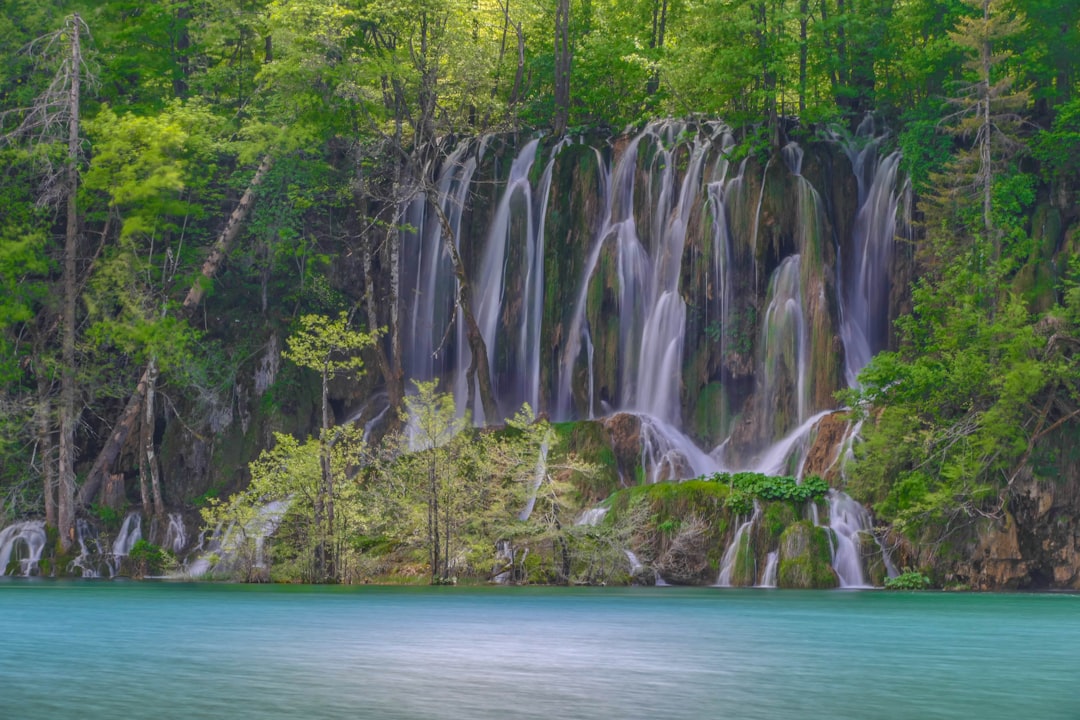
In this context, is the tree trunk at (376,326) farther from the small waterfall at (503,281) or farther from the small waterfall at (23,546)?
the small waterfall at (23,546)

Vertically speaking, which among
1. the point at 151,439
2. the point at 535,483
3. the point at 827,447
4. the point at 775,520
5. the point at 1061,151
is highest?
the point at 1061,151

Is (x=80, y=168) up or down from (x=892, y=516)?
up

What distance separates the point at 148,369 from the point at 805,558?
2043 cm

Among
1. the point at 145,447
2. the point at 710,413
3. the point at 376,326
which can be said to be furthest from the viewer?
the point at 376,326

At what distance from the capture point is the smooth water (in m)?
6.59

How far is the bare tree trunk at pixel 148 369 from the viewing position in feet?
123

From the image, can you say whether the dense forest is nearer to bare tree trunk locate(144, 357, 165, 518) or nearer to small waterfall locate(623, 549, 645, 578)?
bare tree trunk locate(144, 357, 165, 518)

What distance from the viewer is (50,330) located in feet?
125

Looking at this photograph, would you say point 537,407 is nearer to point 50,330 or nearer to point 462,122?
point 462,122

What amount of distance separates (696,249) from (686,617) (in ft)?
71.3

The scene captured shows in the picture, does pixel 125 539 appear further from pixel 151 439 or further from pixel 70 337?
pixel 70 337

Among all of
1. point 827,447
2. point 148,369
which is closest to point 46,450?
point 148,369

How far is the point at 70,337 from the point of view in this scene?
36.2 m

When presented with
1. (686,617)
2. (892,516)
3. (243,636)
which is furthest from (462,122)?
(243,636)
